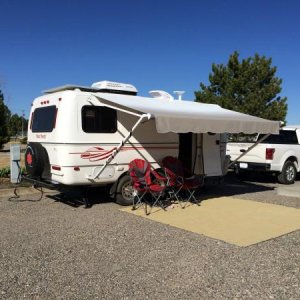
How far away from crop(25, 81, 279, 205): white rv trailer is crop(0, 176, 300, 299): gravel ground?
3.84 feet

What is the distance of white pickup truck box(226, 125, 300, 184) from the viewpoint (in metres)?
13.2

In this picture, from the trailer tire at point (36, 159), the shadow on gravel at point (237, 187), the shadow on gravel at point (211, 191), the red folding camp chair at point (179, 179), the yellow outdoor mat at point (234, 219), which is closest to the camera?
the yellow outdoor mat at point (234, 219)

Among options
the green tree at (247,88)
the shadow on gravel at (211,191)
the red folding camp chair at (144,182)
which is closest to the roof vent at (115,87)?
the red folding camp chair at (144,182)

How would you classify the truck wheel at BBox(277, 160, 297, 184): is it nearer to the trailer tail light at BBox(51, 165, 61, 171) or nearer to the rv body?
the rv body

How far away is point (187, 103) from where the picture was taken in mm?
11344

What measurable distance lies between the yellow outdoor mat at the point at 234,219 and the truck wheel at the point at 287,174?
12.6 feet

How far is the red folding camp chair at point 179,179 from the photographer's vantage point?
964cm

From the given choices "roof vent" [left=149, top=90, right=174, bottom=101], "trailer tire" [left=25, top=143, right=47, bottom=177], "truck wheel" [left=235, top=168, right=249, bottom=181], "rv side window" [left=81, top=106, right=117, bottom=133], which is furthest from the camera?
"truck wheel" [left=235, top=168, right=249, bottom=181]

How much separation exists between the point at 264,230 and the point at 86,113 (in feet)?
13.6

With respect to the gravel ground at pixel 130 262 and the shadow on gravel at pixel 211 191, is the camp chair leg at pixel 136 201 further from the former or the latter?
the gravel ground at pixel 130 262

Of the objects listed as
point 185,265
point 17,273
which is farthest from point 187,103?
point 17,273

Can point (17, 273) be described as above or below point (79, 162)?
below

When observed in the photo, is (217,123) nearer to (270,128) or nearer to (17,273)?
(270,128)

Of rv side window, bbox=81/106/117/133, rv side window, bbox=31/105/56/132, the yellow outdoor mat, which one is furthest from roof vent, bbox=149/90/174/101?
rv side window, bbox=31/105/56/132
